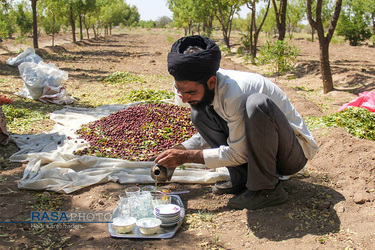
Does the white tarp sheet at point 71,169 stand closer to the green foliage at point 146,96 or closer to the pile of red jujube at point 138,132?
the pile of red jujube at point 138,132

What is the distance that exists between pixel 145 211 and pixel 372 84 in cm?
723

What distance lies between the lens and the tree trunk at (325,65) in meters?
7.50

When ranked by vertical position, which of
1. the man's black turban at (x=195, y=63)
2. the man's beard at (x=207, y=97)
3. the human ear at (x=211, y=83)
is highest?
the man's black turban at (x=195, y=63)

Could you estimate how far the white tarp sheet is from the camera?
2.91 m

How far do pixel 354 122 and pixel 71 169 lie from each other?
3.11m

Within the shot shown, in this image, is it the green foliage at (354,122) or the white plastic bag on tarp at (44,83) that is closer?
the green foliage at (354,122)

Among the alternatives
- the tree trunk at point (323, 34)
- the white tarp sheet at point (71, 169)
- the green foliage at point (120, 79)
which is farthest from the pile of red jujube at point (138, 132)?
the tree trunk at point (323, 34)

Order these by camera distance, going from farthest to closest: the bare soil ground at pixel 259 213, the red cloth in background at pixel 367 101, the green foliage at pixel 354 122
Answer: the red cloth in background at pixel 367 101 < the green foliage at pixel 354 122 < the bare soil ground at pixel 259 213

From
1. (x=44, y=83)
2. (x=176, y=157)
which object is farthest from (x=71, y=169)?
(x=44, y=83)

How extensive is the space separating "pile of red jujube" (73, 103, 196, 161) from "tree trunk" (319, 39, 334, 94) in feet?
13.8

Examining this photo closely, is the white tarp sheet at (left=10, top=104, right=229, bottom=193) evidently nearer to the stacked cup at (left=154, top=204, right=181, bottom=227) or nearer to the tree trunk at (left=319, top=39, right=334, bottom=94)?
the stacked cup at (left=154, top=204, right=181, bottom=227)

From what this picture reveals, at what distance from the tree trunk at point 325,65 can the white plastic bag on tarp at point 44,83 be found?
5226mm

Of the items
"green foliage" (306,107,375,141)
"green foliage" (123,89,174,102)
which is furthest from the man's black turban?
"green foliage" (123,89,174,102)

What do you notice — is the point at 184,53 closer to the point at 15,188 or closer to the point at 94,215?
the point at 94,215
